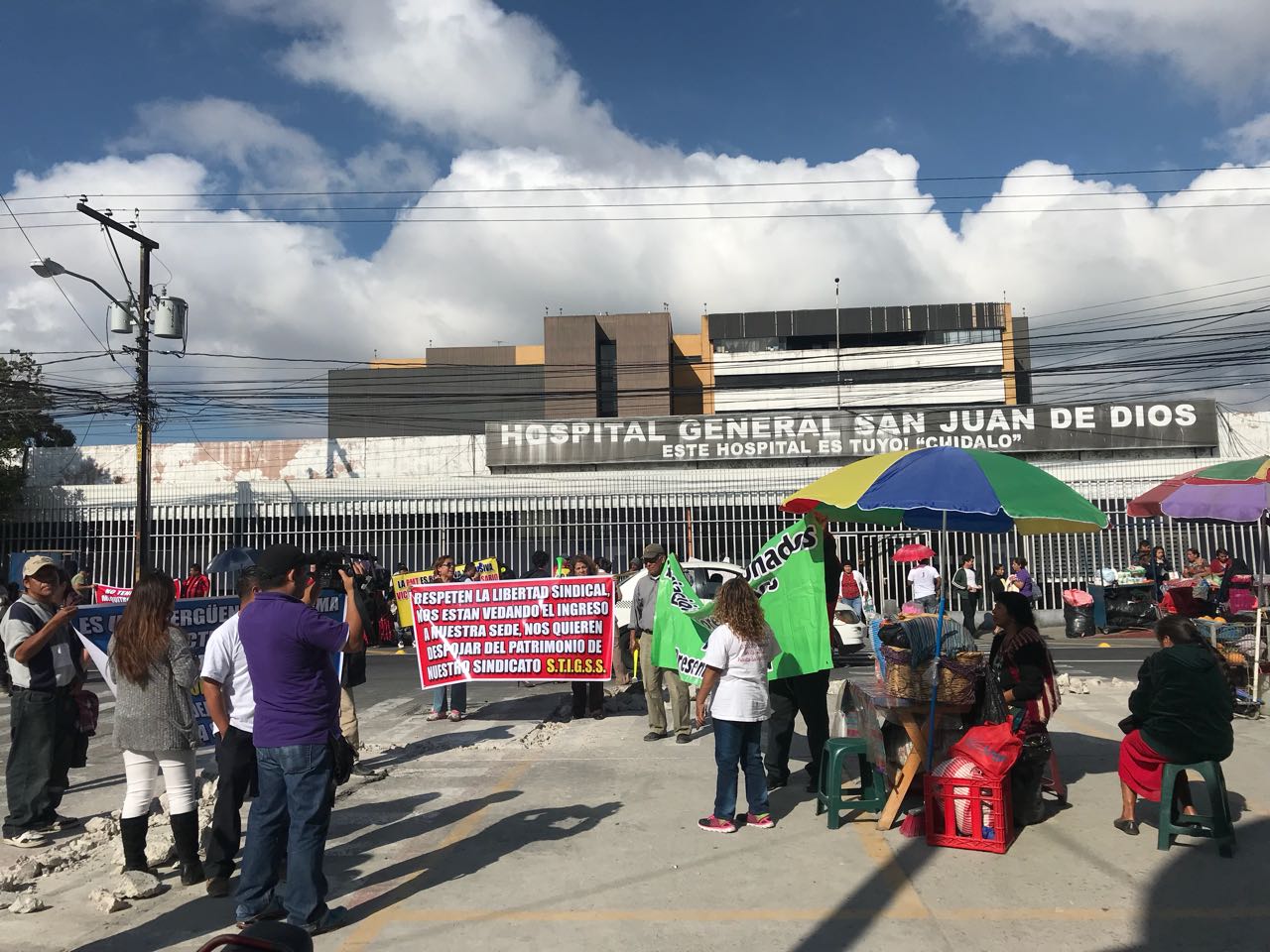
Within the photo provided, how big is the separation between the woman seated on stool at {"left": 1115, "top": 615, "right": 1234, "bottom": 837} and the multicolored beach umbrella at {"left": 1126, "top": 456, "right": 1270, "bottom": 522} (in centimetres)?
445

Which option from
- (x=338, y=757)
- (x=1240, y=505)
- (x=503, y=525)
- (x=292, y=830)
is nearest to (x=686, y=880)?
(x=338, y=757)

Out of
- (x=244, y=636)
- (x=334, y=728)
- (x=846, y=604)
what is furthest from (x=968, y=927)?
(x=846, y=604)

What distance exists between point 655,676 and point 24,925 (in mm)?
5396

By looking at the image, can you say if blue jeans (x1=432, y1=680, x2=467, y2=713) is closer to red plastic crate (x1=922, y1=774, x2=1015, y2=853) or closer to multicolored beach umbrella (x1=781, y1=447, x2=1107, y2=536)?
multicolored beach umbrella (x1=781, y1=447, x2=1107, y2=536)

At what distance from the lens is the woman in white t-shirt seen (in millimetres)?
5910

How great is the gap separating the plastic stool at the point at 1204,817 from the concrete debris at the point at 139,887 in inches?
222

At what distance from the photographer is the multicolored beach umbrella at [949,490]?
19.7 ft

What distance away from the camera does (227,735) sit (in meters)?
5.28

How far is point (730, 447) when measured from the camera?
27.1 m

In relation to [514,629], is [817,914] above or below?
below

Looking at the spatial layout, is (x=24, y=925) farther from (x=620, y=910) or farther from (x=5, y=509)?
(x=5, y=509)

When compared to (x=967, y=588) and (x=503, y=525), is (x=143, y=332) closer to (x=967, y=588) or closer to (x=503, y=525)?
(x=503, y=525)

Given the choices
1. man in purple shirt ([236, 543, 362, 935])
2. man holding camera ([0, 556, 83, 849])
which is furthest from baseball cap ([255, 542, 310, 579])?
man holding camera ([0, 556, 83, 849])

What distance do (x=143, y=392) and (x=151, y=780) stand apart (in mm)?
15657
